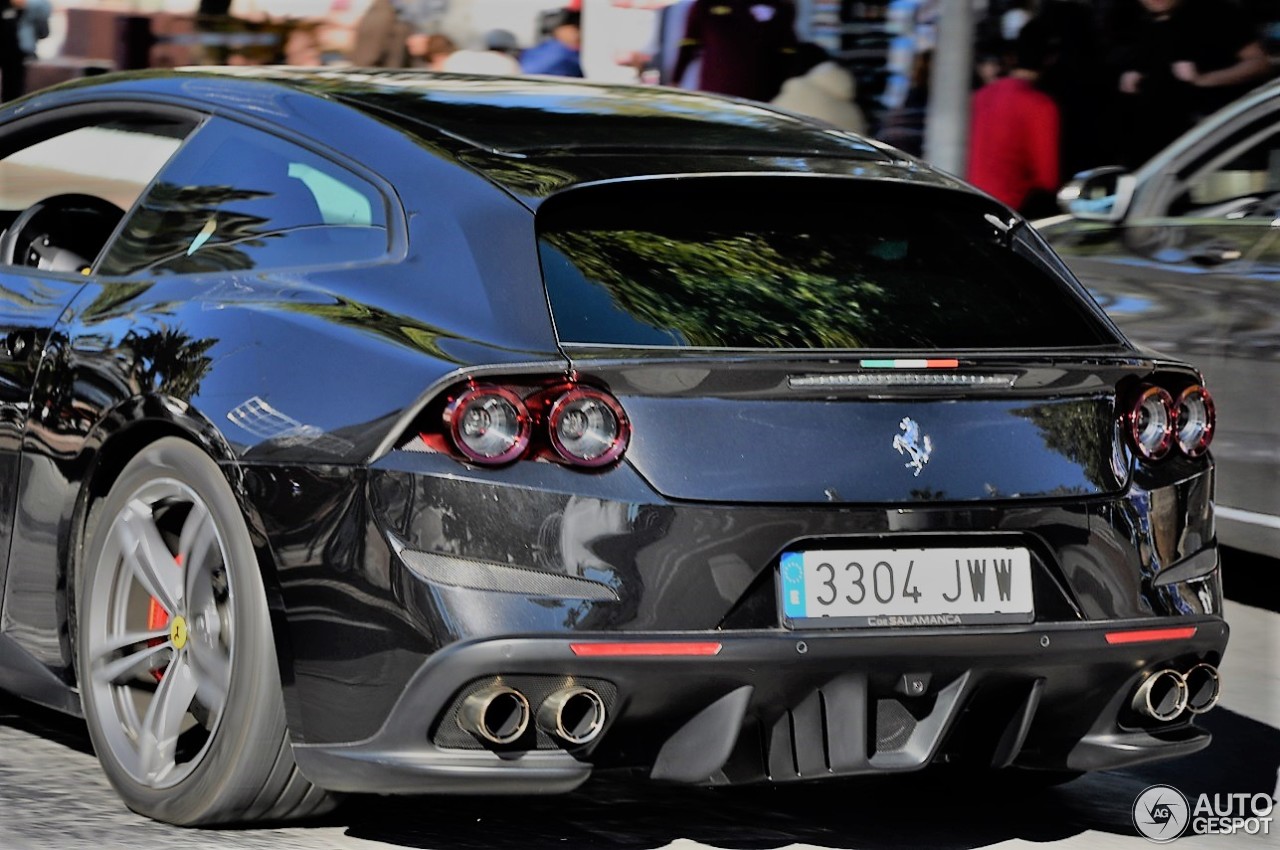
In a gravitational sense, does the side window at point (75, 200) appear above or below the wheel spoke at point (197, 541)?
above

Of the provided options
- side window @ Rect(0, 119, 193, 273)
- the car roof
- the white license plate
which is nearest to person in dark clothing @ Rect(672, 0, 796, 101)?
side window @ Rect(0, 119, 193, 273)

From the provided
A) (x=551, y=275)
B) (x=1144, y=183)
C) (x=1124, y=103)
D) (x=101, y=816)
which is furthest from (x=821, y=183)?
(x=1124, y=103)

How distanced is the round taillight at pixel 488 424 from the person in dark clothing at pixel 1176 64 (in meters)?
7.05

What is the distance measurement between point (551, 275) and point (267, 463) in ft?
1.97

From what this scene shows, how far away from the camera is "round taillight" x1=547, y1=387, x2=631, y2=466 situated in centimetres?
394

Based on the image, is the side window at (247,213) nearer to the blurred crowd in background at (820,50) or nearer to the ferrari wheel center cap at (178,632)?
the ferrari wheel center cap at (178,632)

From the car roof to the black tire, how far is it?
31.2 inches

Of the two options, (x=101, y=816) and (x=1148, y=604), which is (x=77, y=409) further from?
(x=1148, y=604)

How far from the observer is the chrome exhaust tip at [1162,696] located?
441cm

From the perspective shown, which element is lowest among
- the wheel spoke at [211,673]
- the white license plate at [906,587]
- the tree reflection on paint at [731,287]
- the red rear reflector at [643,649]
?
the wheel spoke at [211,673]

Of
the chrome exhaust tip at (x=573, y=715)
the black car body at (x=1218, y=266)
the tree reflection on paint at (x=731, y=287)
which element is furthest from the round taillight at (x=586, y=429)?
the black car body at (x=1218, y=266)

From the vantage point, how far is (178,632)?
14.6 ft

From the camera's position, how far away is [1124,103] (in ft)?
38.3

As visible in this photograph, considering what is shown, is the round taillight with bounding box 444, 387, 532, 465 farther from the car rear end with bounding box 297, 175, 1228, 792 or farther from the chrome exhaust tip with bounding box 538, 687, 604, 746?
the chrome exhaust tip with bounding box 538, 687, 604, 746
